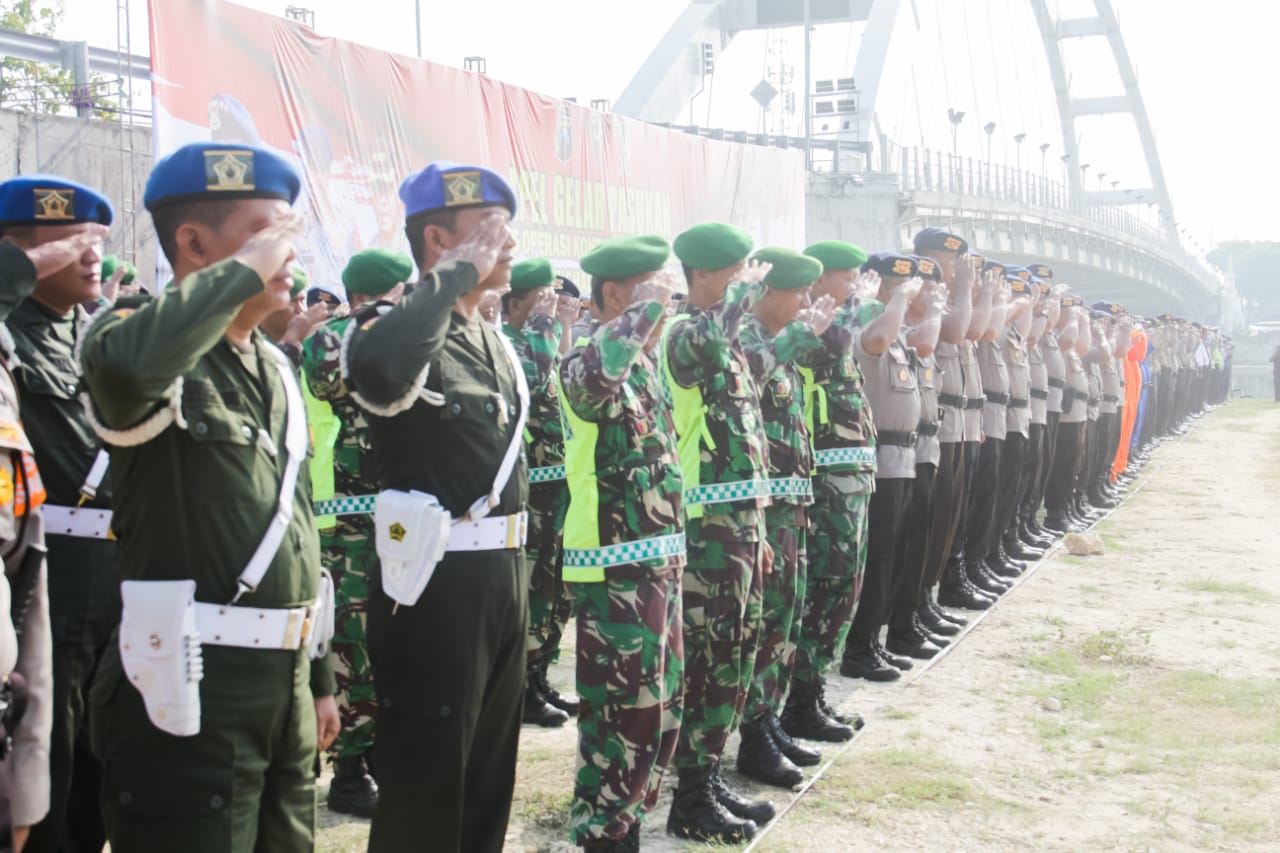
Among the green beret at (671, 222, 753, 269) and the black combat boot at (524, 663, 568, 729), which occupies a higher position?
the green beret at (671, 222, 753, 269)

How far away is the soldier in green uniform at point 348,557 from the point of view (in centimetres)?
488

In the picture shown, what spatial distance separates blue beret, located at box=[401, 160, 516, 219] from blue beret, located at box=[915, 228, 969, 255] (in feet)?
15.2

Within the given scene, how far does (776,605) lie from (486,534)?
2215mm

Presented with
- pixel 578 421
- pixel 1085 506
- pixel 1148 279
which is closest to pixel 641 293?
pixel 578 421

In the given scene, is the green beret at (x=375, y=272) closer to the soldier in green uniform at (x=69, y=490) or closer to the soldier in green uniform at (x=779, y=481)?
the soldier in green uniform at (x=779, y=481)

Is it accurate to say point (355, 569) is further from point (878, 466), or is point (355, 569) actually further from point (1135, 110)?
point (1135, 110)

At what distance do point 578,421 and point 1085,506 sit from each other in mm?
11271

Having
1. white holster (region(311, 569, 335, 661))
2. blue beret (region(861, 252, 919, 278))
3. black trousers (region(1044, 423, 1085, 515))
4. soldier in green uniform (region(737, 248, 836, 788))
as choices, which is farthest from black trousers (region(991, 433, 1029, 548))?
white holster (region(311, 569, 335, 661))

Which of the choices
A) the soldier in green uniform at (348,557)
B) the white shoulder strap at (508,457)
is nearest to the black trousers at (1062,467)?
the soldier in green uniform at (348,557)

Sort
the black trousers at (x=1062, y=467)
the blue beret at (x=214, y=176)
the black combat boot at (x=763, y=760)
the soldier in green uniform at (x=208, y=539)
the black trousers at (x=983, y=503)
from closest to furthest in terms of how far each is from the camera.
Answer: the soldier in green uniform at (x=208, y=539) < the blue beret at (x=214, y=176) < the black combat boot at (x=763, y=760) < the black trousers at (x=983, y=503) < the black trousers at (x=1062, y=467)

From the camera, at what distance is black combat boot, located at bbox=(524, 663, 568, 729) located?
240 inches

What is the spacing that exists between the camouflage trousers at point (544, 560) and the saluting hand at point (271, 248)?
379 cm

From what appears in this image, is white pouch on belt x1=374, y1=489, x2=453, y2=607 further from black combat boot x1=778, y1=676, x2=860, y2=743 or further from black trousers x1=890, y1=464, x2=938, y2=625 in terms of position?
black trousers x1=890, y1=464, x2=938, y2=625

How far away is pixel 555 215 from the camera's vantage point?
11047 mm
